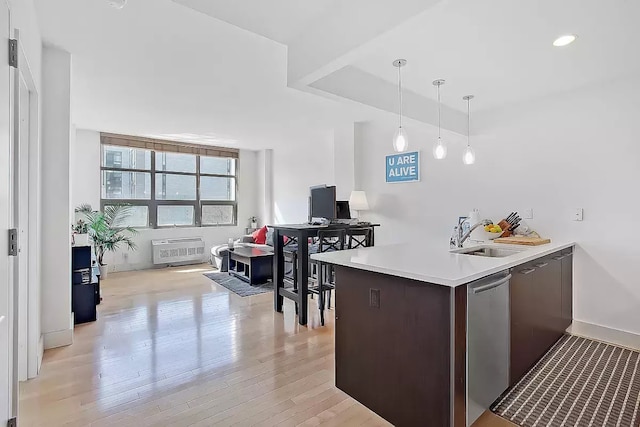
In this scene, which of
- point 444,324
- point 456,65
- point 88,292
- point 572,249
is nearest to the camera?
point 444,324

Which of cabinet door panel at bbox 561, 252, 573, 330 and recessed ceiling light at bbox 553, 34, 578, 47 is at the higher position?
recessed ceiling light at bbox 553, 34, 578, 47

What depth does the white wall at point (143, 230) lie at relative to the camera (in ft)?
19.1

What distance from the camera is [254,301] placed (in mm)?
4207

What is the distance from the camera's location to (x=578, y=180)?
3.13m

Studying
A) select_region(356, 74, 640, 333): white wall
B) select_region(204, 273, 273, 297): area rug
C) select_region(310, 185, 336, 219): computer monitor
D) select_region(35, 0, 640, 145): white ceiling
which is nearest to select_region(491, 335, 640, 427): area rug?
select_region(356, 74, 640, 333): white wall

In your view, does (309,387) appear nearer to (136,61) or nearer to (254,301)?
(254,301)

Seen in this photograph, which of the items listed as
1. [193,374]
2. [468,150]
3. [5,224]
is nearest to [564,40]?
[468,150]

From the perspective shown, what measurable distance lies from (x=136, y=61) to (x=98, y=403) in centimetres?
273

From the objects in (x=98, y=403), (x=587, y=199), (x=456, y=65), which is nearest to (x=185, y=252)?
(x=98, y=403)

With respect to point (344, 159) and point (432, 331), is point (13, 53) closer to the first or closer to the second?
point (432, 331)

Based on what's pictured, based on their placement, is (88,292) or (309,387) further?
(88,292)

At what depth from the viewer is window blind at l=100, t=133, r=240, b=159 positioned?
19.9 feet

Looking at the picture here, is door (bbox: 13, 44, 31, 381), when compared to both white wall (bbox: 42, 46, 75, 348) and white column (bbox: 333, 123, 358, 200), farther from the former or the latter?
white column (bbox: 333, 123, 358, 200)

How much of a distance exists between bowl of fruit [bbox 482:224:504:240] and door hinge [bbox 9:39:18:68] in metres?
3.74
